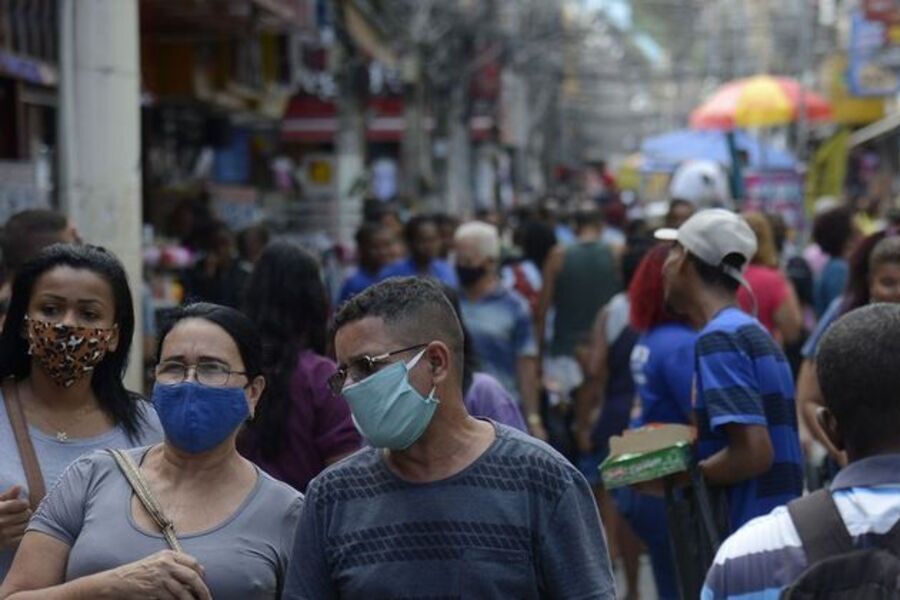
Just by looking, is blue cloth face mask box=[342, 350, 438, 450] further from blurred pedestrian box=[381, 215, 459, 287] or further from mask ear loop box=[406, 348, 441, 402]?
blurred pedestrian box=[381, 215, 459, 287]

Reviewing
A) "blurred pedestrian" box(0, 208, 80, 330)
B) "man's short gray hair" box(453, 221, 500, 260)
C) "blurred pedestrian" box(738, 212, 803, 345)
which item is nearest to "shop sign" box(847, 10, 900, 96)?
"man's short gray hair" box(453, 221, 500, 260)

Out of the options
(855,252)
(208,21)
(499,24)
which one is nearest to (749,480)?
(855,252)

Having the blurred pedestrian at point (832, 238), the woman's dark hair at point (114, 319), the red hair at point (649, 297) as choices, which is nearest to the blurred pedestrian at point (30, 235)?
the woman's dark hair at point (114, 319)

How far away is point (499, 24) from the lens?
4788cm

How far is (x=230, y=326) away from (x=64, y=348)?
2.12ft

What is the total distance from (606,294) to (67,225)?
234 inches

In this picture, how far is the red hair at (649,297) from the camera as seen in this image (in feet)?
24.3

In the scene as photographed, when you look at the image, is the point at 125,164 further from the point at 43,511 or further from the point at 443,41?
the point at 443,41

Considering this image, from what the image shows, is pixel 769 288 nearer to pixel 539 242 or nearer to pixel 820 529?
pixel 539 242

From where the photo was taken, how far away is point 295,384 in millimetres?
6164

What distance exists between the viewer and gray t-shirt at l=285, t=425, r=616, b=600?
12.4 ft

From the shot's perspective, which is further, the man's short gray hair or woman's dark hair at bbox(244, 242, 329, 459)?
the man's short gray hair

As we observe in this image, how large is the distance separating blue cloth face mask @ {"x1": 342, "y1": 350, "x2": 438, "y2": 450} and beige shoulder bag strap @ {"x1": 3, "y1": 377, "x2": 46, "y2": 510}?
1.31m

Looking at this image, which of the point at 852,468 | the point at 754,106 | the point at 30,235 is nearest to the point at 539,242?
the point at 30,235
